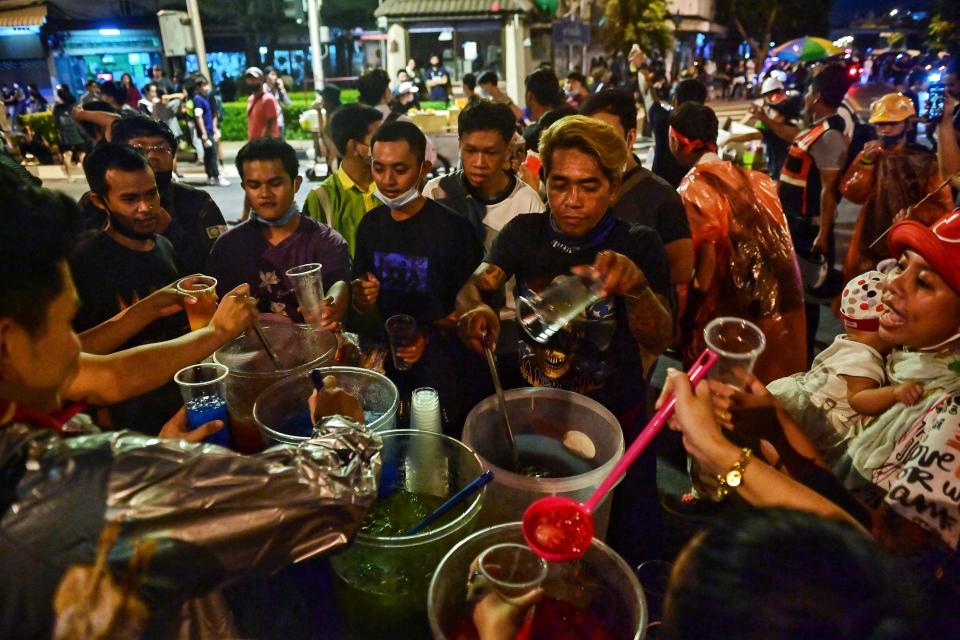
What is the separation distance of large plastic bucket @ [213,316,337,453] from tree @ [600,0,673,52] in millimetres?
25037

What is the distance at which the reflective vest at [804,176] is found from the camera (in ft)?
17.0

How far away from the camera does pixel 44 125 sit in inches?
574

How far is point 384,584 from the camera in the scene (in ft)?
4.45

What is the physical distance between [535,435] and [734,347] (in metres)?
0.67

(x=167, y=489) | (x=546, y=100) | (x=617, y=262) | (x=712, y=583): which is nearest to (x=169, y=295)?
(x=167, y=489)

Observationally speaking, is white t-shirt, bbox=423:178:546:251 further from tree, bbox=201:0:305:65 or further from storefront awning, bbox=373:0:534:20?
tree, bbox=201:0:305:65

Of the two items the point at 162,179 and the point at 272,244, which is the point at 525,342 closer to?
the point at 272,244

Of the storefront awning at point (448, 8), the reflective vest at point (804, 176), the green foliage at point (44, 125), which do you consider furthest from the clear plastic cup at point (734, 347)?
the green foliage at point (44, 125)

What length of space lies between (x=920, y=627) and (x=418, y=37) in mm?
29956

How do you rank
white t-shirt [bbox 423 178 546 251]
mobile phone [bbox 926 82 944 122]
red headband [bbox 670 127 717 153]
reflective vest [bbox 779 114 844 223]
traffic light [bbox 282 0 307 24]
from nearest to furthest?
white t-shirt [bbox 423 178 546 251] < red headband [bbox 670 127 717 153] < reflective vest [bbox 779 114 844 223] < mobile phone [bbox 926 82 944 122] < traffic light [bbox 282 0 307 24]

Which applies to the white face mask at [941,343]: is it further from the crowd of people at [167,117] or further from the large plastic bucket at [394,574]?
the crowd of people at [167,117]

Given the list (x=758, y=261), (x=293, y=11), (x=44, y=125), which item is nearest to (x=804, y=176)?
(x=758, y=261)

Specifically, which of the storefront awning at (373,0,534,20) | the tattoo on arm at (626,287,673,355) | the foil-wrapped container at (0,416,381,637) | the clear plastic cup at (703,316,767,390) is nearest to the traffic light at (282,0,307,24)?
the storefront awning at (373,0,534,20)

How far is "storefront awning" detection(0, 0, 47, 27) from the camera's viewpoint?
23.3 meters
